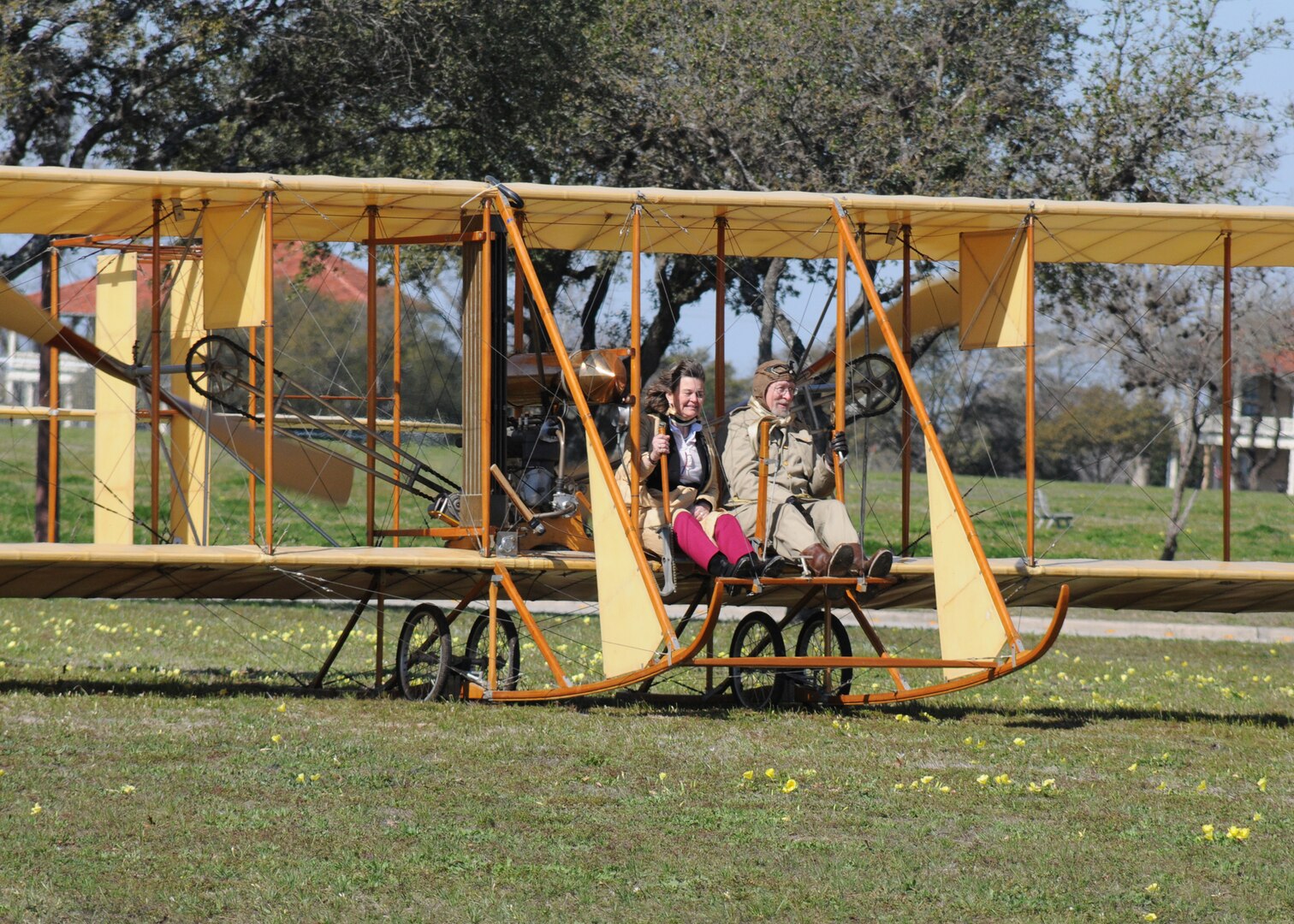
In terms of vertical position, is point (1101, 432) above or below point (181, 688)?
above

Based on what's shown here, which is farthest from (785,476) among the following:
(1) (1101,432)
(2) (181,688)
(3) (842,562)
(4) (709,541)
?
(1) (1101,432)

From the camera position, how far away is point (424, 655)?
10.4m

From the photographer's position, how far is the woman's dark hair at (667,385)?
33.3 ft

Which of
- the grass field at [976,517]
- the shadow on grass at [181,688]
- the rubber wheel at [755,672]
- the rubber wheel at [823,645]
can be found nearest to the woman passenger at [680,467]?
the rubber wheel at [755,672]

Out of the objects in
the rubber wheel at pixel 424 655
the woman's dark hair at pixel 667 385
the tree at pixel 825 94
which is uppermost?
the tree at pixel 825 94

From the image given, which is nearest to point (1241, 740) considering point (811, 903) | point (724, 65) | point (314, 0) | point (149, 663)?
point (811, 903)

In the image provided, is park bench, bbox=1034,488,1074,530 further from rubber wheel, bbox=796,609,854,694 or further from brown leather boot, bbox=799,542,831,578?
brown leather boot, bbox=799,542,831,578

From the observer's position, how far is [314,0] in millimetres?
19375

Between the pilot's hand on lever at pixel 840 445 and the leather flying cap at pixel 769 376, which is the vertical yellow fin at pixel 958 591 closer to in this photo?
the pilot's hand on lever at pixel 840 445

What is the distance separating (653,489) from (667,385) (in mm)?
689

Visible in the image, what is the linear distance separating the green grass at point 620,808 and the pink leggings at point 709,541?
1.05m

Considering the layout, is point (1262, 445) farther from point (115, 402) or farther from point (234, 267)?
point (234, 267)

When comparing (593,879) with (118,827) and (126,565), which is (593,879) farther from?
(126,565)

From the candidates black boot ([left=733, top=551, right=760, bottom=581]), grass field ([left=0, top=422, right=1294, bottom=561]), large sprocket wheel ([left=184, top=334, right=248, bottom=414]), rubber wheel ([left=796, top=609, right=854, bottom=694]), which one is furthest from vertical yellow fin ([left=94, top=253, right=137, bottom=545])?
black boot ([left=733, top=551, right=760, bottom=581])
